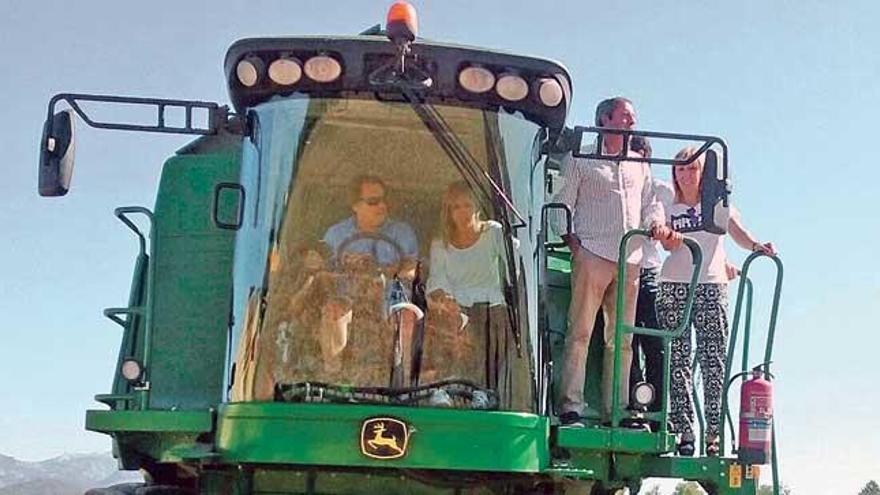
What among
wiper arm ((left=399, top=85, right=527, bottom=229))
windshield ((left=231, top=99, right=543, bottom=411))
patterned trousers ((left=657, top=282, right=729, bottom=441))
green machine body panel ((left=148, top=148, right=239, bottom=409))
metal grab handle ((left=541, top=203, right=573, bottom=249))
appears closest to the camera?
windshield ((left=231, top=99, right=543, bottom=411))

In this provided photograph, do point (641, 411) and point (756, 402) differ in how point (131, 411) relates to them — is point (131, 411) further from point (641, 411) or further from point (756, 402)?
point (756, 402)

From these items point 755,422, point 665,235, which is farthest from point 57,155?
point 755,422

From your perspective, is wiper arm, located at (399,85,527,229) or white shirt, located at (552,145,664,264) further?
white shirt, located at (552,145,664,264)

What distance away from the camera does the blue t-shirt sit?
6219 mm

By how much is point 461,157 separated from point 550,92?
1.85ft

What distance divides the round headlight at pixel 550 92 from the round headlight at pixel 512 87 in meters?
0.08

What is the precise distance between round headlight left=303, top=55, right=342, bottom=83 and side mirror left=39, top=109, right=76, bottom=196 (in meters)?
1.19

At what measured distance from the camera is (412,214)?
6.29 meters

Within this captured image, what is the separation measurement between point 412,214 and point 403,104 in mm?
553

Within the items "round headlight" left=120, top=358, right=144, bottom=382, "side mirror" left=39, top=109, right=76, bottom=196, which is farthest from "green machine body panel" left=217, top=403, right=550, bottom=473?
"side mirror" left=39, top=109, right=76, bottom=196

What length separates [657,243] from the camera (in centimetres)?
755

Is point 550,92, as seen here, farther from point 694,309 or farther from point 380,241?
point 694,309

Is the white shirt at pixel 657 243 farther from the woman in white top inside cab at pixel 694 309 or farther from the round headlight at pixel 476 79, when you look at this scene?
the round headlight at pixel 476 79

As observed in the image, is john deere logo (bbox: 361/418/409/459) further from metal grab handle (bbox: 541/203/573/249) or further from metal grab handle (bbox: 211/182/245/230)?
metal grab handle (bbox: 541/203/573/249)
